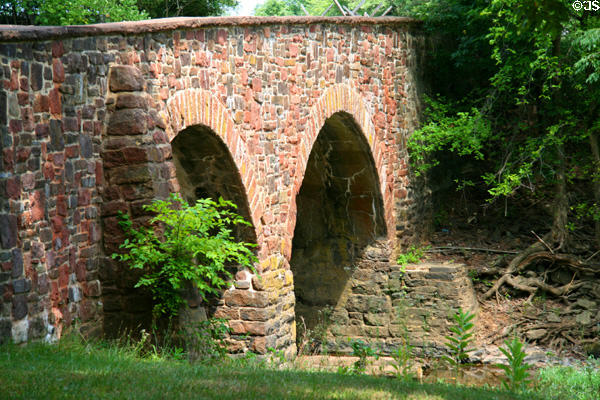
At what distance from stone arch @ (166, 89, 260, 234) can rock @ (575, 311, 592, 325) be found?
6170mm

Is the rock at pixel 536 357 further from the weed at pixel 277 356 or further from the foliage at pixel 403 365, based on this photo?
the weed at pixel 277 356

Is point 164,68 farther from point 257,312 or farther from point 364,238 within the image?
point 364,238

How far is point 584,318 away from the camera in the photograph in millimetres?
13070

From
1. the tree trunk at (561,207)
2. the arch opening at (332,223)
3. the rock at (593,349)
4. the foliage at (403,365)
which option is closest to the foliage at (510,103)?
the tree trunk at (561,207)

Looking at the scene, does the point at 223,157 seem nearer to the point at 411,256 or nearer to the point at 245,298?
the point at 245,298

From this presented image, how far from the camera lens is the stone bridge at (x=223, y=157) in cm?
630

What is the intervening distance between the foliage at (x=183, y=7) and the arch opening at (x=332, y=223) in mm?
5689

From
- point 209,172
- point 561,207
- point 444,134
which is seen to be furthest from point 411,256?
point 209,172

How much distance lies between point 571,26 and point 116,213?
908cm

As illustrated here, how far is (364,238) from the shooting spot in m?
14.1

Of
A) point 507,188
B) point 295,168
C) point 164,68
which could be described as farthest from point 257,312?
point 507,188

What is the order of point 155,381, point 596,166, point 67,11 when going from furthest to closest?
point 67,11 → point 596,166 → point 155,381

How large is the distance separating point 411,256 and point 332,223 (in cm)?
157

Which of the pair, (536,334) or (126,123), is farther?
(536,334)
